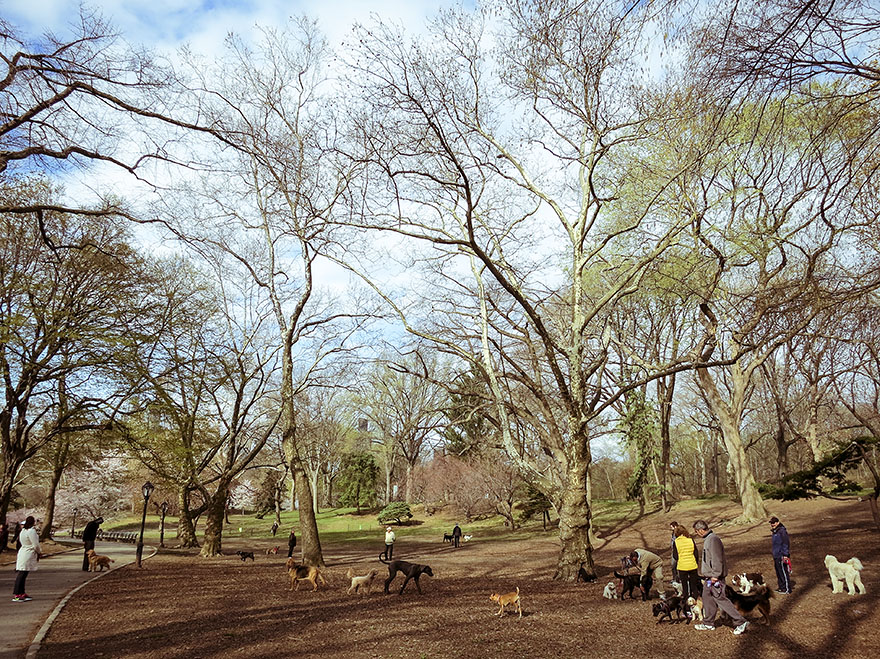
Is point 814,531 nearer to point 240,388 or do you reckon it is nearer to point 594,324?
point 594,324

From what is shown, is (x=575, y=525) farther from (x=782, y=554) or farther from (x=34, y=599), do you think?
(x=34, y=599)

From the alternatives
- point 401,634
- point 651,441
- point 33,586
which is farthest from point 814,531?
point 33,586

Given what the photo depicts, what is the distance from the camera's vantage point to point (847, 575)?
939 cm

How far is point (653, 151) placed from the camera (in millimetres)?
14008

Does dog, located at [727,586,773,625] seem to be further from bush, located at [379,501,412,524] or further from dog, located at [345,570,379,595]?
bush, located at [379,501,412,524]

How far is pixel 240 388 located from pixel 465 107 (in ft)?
47.5

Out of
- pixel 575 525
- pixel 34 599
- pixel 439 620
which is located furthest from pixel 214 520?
pixel 439 620

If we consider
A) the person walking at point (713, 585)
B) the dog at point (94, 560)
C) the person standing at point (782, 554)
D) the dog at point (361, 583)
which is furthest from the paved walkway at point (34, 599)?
the person standing at point (782, 554)

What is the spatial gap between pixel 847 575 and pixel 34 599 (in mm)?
14767

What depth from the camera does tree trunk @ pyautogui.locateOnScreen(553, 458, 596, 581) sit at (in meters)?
12.6

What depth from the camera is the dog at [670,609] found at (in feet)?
27.2

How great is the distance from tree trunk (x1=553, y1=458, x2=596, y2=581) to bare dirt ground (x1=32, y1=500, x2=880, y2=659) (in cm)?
63

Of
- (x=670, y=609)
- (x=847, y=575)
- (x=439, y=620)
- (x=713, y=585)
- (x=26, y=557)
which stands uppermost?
(x=26, y=557)

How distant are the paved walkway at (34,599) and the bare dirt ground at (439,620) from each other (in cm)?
34
